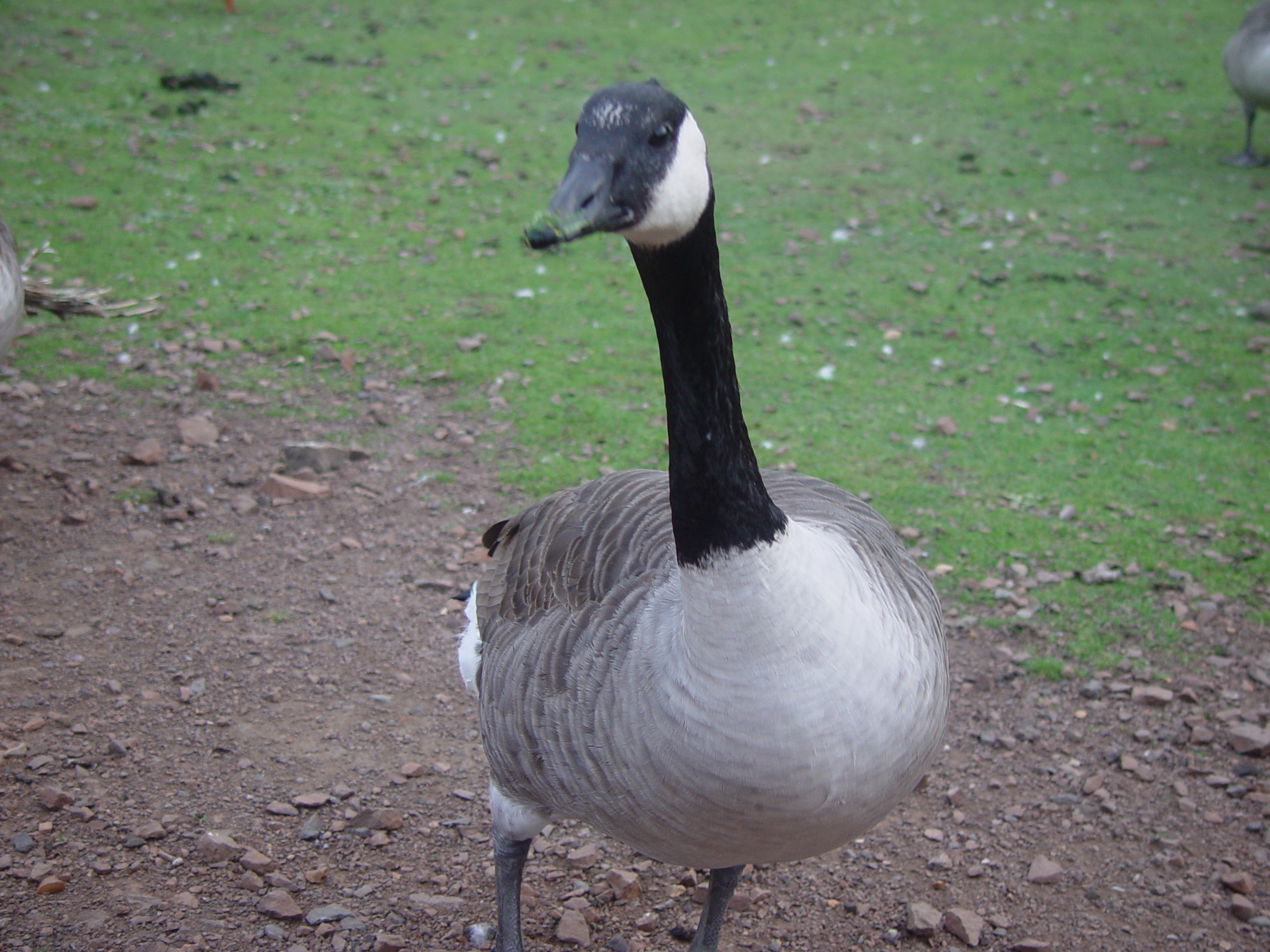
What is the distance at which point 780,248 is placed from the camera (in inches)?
299

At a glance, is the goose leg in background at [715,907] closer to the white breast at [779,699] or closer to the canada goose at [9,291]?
the white breast at [779,699]

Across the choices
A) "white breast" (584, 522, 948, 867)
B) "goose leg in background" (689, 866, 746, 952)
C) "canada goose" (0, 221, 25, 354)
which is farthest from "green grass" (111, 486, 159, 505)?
"white breast" (584, 522, 948, 867)

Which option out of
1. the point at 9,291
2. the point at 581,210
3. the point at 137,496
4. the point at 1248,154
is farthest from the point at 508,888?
the point at 1248,154

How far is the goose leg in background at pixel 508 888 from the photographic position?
2.84 m

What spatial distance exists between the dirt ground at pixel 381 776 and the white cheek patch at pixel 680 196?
7.23 feet

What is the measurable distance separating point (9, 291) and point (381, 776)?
2818 millimetres

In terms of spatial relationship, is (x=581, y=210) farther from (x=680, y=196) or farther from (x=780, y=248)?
(x=780, y=248)

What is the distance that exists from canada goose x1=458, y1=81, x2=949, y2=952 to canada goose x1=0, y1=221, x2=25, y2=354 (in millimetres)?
3352

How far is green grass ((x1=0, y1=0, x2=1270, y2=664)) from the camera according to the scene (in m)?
5.36

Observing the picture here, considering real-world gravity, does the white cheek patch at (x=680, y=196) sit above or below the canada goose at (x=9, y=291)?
above

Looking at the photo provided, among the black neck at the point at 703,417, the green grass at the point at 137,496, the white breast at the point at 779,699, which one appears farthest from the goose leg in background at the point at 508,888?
the green grass at the point at 137,496

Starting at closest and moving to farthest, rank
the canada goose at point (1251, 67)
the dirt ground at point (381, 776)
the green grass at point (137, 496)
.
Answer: the dirt ground at point (381, 776)
the green grass at point (137, 496)
the canada goose at point (1251, 67)

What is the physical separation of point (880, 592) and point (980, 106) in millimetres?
9338

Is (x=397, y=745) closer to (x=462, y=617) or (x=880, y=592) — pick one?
(x=462, y=617)
